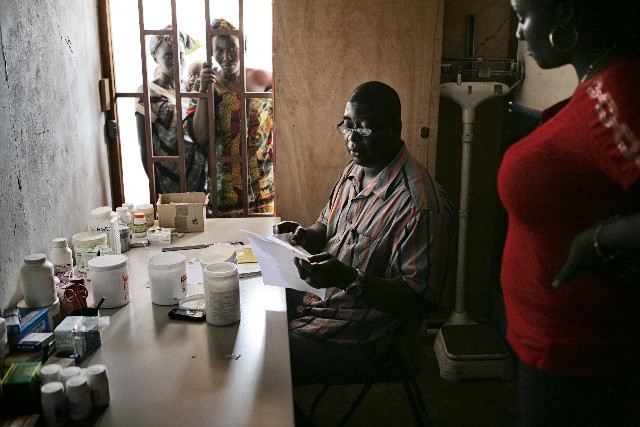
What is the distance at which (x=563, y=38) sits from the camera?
1.08 m

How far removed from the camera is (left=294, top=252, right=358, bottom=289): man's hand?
5.38ft

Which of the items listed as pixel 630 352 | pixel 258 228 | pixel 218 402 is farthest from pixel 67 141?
pixel 630 352

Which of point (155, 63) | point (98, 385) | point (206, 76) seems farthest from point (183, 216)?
point (98, 385)

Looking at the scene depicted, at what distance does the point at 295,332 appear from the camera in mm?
1881

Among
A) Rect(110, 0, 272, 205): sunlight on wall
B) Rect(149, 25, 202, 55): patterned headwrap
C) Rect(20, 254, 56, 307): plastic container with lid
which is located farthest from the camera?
Rect(149, 25, 202, 55): patterned headwrap

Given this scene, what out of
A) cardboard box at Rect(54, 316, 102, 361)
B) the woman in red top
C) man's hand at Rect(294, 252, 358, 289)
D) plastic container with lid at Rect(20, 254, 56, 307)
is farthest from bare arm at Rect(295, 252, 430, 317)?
plastic container with lid at Rect(20, 254, 56, 307)

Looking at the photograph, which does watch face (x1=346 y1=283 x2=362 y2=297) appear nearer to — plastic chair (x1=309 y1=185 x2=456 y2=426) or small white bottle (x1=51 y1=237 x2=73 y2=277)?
plastic chair (x1=309 y1=185 x2=456 y2=426)

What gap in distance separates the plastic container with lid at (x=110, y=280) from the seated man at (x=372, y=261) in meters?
0.53

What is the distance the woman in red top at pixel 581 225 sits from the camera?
0.98 meters

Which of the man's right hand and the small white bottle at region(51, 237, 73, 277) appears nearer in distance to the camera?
the small white bottle at region(51, 237, 73, 277)

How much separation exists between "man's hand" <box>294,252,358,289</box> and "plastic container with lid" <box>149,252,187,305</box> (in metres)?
0.36

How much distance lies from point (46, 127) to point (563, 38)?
170 centimetres

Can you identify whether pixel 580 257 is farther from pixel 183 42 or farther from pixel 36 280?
pixel 183 42

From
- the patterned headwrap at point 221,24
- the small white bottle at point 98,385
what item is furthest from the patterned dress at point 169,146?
the small white bottle at point 98,385
